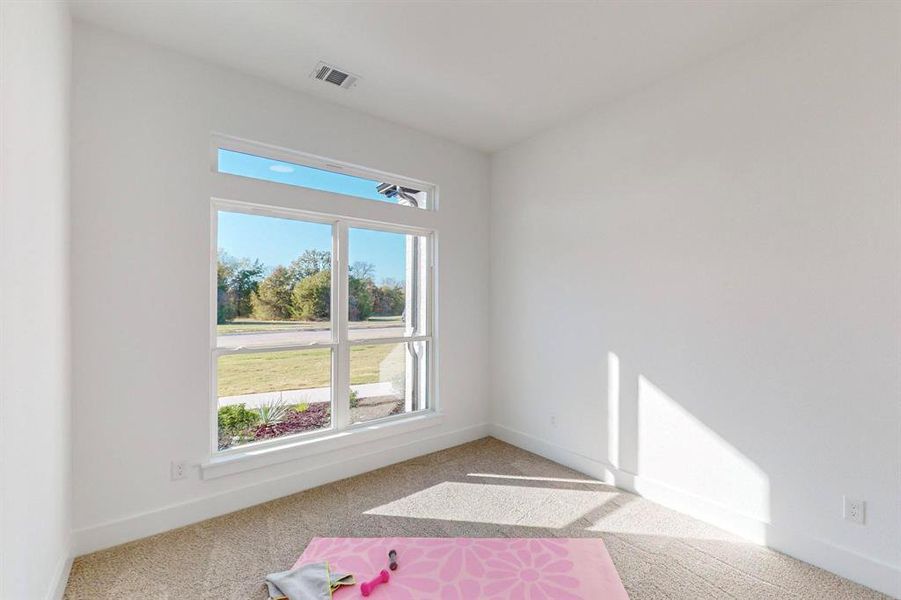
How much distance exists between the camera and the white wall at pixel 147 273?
222 centimetres

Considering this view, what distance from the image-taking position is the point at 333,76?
2.76 metres

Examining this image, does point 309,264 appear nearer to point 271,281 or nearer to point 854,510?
point 271,281

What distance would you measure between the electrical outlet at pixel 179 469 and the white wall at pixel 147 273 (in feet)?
0.12

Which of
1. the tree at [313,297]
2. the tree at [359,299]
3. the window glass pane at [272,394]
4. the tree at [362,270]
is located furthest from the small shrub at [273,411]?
the tree at [362,270]

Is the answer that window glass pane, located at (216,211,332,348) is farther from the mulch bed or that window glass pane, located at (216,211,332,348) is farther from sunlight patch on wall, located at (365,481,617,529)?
sunlight patch on wall, located at (365,481,617,529)

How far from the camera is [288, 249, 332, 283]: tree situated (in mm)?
3023

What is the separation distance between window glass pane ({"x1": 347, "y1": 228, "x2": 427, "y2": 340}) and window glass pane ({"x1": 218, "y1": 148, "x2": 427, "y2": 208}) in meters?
0.31

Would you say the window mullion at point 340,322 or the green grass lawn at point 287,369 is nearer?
the green grass lawn at point 287,369

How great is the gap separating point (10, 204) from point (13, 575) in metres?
1.22

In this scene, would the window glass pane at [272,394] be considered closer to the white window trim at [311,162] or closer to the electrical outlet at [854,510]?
the white window trim at [311,162]

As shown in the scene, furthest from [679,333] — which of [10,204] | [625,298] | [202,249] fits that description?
[10,204]

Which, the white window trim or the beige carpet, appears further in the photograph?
the white window trim

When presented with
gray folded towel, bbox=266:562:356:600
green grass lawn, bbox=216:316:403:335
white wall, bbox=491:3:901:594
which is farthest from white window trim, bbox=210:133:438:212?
gray folded towel, bbox=266:562:356:600

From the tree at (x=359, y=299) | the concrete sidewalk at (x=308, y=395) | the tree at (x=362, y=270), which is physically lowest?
the concrete sidewalk at (x=308, y=395)
